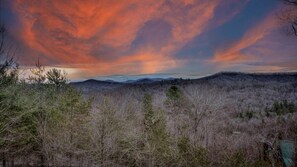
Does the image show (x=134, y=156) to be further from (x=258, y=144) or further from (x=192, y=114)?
(x=192, y=114)

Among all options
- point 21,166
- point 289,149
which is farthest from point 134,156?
point 289,149

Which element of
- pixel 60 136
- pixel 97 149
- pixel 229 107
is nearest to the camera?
pixel 97 149

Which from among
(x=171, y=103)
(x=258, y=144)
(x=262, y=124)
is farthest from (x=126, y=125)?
(x=262, y=124)

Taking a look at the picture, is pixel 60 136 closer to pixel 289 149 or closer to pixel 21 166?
pixel 21 166

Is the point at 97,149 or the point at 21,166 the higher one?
the point at 97,149

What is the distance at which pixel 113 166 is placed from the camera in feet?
96.1

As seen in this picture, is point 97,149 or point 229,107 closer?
point 97,149

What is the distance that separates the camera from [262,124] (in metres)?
54.0

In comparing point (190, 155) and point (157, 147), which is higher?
point (190, 155)

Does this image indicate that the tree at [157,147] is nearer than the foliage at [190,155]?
No

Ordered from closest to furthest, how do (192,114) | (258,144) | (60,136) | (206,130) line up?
(60,136) → (258,144) → (206,130) → (192,114)

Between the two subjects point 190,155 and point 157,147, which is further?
point 157,147

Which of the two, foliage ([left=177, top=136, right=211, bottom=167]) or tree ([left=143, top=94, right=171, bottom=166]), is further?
tree ([left=143, top=94, right=171, bottom=166])

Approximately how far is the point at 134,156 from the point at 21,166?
9474mm
